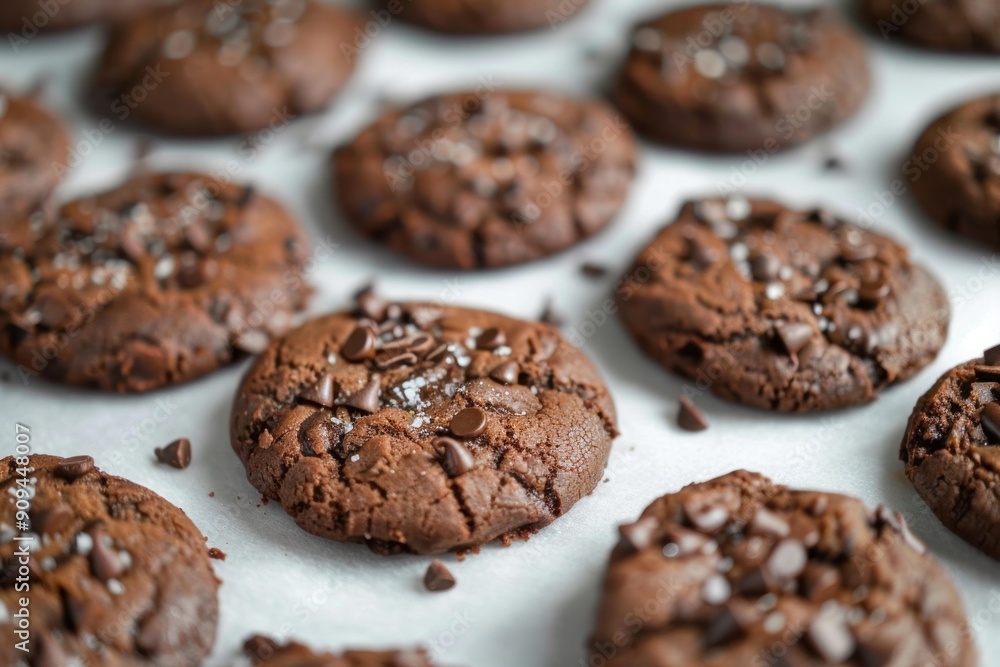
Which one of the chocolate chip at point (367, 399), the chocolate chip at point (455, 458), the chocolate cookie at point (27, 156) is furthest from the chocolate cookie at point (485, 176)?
the chocolate cookie at point (27, 156)

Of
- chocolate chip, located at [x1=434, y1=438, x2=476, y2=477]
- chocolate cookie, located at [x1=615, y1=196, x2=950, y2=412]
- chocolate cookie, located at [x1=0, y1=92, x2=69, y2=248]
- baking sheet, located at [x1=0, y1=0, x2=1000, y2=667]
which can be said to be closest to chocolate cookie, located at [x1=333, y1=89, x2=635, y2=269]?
baking sheet, located at [x1=0, y1=0, x2=1000, y2=667]

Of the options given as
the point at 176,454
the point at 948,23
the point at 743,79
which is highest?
the point at 948,23

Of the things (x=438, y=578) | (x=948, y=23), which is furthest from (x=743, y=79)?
(x=438, y=578)

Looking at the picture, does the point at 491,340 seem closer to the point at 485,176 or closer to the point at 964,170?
the point at 485,176

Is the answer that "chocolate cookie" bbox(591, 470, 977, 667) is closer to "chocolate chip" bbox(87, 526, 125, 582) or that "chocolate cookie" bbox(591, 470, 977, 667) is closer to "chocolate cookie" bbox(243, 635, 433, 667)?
"chocolate cookie" bbox(243, 635, 433, 667)

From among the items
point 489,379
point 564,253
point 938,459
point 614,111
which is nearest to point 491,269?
point 564,253

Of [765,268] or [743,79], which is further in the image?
[743,79]
